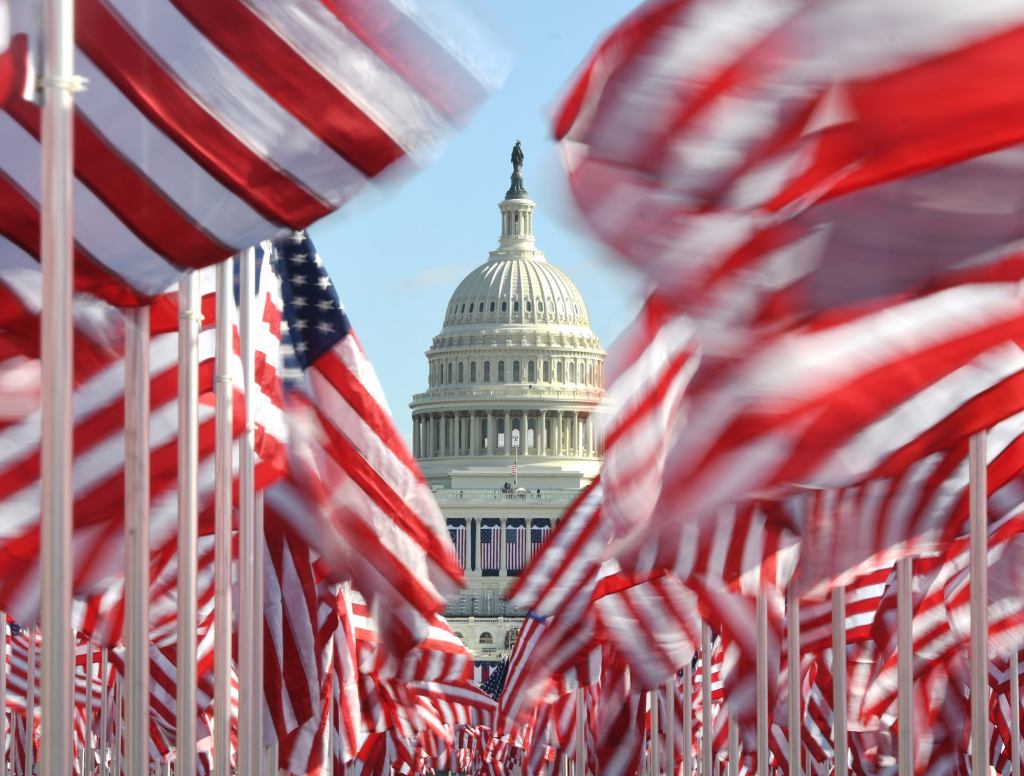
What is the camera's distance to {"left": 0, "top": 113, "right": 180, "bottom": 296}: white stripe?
1098 centimetres

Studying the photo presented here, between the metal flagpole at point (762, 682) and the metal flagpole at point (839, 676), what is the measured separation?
4366mm

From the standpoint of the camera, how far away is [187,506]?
14.1 metres

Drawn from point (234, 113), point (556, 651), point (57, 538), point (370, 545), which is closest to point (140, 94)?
point (234, 113)

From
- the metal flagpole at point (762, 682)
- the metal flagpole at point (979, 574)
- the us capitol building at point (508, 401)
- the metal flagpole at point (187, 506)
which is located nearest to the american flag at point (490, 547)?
the us capitol building at point (508, 401)

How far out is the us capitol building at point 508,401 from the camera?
525 ft

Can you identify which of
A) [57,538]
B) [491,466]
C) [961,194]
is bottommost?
[57,538]

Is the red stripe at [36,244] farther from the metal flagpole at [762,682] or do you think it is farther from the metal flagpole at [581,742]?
the metal flagpole at [581,742]

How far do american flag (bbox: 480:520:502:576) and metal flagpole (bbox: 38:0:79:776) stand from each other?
144164 millimetres

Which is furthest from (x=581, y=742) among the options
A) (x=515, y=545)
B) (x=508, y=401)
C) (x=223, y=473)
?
(x=508, y=401)

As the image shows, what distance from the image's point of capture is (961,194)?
10.5m

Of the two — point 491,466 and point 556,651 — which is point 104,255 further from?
point 491,466

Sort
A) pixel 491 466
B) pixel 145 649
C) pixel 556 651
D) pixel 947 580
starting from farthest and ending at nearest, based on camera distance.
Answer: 1. pixel 491 466
2. pixel 556 651
3. pixel 947 580
4. pixel 145 649

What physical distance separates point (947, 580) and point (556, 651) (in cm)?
1182

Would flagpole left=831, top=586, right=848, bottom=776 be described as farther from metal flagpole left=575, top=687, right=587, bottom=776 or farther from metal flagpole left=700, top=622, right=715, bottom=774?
metal flagpole left=575, top=687, right=587, bottom=776
